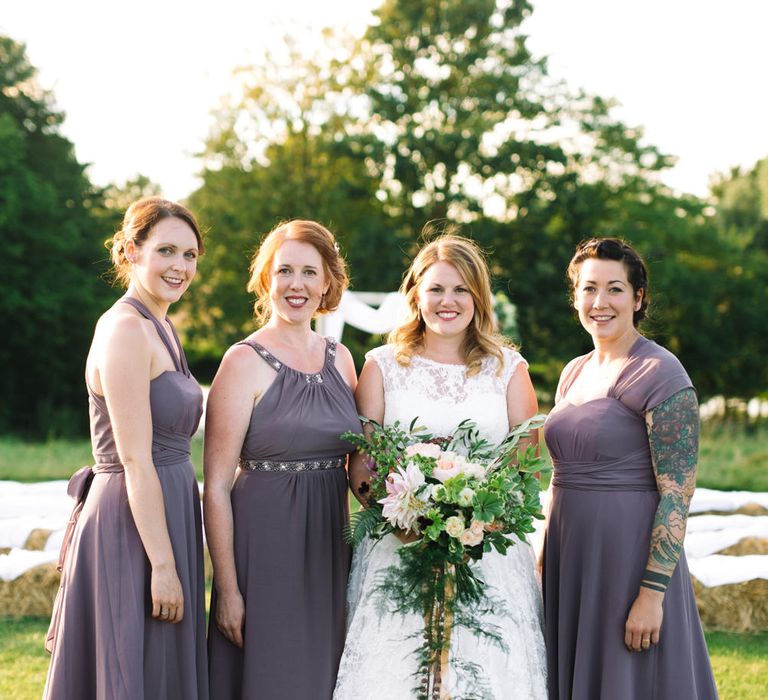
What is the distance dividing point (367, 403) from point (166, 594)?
1290 millimetres

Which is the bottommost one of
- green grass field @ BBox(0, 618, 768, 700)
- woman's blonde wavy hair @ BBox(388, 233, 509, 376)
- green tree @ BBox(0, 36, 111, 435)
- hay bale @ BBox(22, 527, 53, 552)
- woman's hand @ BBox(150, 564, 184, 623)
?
green grass field @ BBox(0, 618, 768, 700)

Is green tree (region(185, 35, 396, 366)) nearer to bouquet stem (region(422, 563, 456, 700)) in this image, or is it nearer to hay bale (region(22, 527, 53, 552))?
hay bale (region(22, 527, 53, 552))

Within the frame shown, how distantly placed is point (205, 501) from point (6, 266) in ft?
79.0

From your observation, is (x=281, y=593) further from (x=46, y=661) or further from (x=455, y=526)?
(x=46, y=661)

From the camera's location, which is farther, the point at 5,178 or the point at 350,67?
the point at 350,67

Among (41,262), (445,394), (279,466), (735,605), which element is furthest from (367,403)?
(41,262)

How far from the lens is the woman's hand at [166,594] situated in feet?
12.0

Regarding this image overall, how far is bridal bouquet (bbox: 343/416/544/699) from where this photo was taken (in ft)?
11.4

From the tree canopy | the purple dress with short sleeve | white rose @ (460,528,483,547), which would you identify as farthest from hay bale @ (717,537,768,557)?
the tree canopy

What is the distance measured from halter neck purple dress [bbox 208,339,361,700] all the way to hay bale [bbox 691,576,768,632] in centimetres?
365

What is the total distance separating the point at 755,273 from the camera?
1242 inches

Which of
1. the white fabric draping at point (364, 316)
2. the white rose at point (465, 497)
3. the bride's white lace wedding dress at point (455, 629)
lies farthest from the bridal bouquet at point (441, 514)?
the white fabric draping at point (364, 316)

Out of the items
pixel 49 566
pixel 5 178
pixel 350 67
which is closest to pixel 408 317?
pixel 49 566

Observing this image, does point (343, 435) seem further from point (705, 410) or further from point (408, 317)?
point (705, 410)
